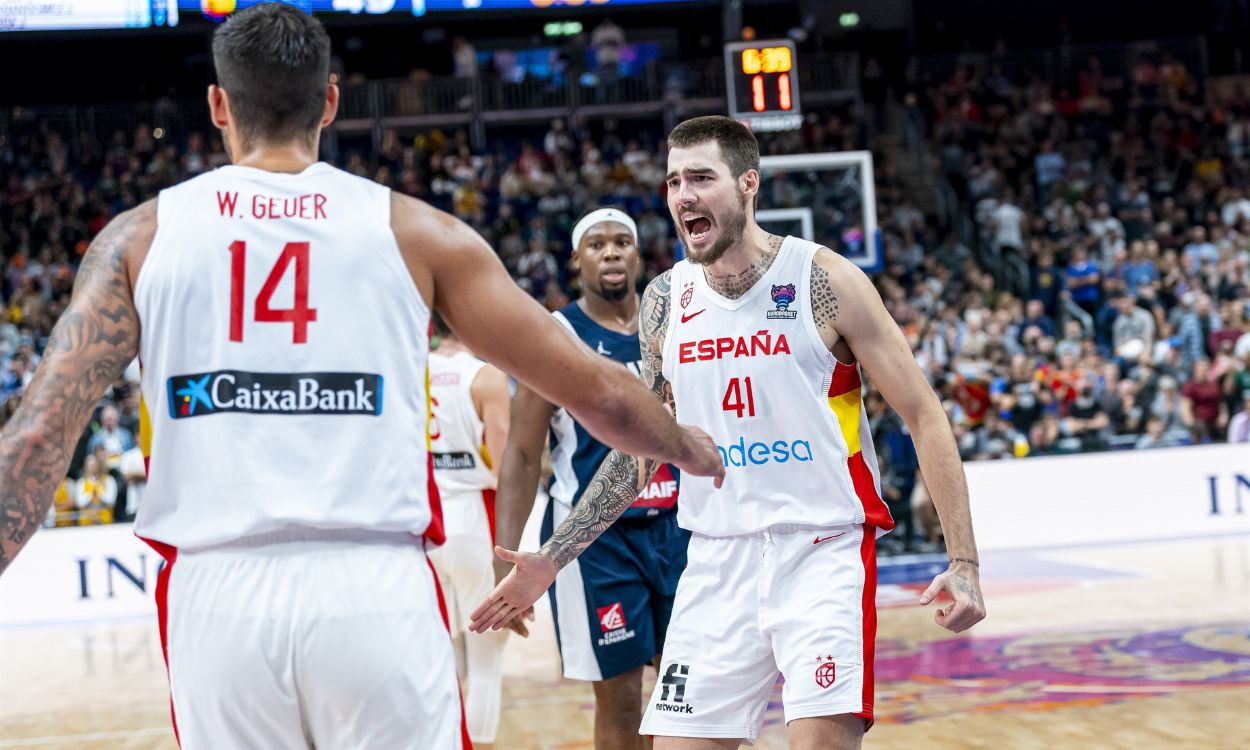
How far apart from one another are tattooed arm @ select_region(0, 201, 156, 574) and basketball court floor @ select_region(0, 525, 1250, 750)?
189 inches

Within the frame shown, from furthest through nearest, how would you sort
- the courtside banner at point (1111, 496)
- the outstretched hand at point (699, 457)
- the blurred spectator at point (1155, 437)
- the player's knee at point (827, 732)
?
1. the blurred spectator at point (1155, 437)
2. the courtside banner at point (1111, 496)
3. the player's knee at point (827, 732)
4. the outstretched hand at point (699, 457)

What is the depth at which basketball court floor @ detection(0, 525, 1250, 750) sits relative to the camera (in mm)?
7066

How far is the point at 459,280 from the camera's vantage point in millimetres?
2803

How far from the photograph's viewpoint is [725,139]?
4492 millimetres

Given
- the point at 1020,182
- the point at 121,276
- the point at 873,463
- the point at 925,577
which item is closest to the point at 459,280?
the point at 121,276

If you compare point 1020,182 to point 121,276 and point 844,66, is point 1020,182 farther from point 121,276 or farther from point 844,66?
point 121,276

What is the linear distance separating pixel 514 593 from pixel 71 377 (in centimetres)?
160

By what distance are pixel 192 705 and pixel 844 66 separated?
79.7 feet

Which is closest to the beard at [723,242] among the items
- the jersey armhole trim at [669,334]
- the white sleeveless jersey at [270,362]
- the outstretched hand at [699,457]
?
the jersey armhole trim at [669,334]

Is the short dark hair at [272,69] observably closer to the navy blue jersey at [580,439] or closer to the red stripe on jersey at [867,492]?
the red stripe on jersey at [867,492]

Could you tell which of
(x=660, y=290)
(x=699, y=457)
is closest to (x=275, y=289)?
(x=699, y=457)

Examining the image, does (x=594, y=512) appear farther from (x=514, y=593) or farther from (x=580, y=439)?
(x=580, y=439)

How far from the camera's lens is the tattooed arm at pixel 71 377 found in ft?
8.38

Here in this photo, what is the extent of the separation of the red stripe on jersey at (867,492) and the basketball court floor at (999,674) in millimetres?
2870
